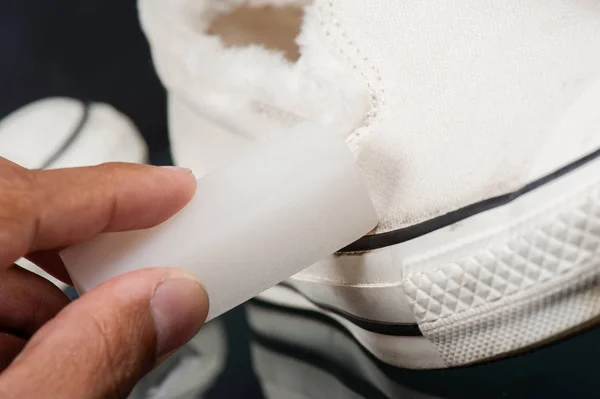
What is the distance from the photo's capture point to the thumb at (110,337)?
0.28 meters

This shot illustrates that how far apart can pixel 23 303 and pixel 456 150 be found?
27cm

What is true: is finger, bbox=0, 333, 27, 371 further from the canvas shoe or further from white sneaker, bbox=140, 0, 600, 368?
the canvas shoe

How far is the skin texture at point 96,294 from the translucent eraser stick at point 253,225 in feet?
0.04

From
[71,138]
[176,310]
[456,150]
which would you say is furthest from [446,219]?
[71,138]

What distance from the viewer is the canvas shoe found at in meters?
0.67

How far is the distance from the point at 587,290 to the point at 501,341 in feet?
0.20

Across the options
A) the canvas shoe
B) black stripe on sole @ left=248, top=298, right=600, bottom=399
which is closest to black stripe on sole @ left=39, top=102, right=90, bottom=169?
the canvas shoe

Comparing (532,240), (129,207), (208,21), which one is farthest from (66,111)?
(532,240)

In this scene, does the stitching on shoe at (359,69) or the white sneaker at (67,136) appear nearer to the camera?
the stitching on shoe at (359,69)

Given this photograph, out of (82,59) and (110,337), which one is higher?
(82,59)

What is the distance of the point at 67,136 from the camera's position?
2.25ft

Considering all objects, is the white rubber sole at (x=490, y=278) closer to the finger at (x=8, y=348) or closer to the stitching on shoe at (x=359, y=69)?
the stitching on shoe at (x=359, y=69)

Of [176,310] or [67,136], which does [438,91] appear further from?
[67,136]

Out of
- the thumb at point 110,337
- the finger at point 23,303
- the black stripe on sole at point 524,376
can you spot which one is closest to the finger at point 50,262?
the finger at point 23,303
